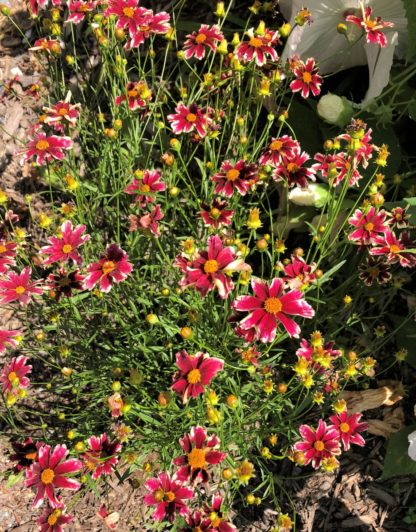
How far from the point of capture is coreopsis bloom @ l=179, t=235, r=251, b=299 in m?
1.05

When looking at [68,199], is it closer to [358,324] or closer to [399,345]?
[358,324]

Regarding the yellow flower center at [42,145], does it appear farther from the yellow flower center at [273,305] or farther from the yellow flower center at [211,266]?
the yellow flower center at [273,305]

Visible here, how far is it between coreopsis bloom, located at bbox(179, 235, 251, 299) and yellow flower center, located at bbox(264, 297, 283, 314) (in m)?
0.07

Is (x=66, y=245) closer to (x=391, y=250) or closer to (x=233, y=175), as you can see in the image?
(x=233, y=175)

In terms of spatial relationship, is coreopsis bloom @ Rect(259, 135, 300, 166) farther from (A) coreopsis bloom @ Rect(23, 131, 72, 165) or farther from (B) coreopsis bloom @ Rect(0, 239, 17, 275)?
(B) coreopsis bloom @ Rect(0, 239, 17, 275)

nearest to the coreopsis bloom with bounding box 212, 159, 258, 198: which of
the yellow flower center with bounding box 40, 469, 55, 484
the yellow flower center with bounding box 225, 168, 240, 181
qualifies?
the yellow flower center with bounding box 225, 168, 240, 181

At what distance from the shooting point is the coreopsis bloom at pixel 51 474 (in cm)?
119

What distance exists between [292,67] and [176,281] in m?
0.60

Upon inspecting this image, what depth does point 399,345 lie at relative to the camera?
1.61 meters

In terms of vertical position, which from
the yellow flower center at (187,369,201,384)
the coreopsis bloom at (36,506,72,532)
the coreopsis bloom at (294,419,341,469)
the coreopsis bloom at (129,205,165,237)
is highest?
the coreopsis bloom at (129,205,165,237)

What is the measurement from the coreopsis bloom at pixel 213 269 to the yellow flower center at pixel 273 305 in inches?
2.8

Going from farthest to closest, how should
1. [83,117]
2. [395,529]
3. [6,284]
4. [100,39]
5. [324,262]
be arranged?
1. [83,117]
2. [324,262]
3. [395,529]
4. [100,39]
5. [6,284]

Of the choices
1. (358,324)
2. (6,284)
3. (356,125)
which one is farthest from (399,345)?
(6,284)

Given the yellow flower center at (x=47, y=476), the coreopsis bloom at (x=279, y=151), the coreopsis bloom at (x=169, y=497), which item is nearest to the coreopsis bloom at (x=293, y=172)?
the coreopsis bloom at (x=279, y=151)
